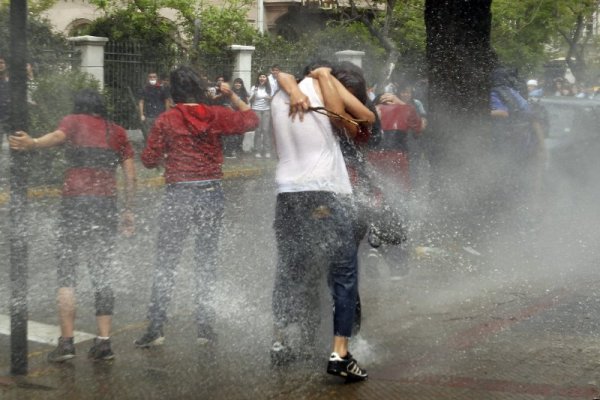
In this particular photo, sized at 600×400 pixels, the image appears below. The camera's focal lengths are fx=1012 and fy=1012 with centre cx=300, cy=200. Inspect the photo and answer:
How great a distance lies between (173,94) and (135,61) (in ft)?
43.2

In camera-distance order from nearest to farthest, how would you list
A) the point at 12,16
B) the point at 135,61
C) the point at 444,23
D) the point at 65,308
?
the point at 12,16 → the point at 65,308 → the point at 444,23 → the point at 135,61

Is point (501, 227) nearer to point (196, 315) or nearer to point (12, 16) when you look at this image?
point (196, 315)

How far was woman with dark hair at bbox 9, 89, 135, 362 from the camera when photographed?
5.66 metres

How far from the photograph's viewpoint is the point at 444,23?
31.0ft

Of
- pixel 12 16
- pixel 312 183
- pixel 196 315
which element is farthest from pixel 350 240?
pixel 12 16

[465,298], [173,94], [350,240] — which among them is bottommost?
[465,298]

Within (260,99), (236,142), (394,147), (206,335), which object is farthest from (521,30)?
(206,335)

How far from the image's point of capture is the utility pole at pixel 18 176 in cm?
515

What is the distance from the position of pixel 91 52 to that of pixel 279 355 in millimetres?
13272

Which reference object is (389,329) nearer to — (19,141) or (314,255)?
(314,255)

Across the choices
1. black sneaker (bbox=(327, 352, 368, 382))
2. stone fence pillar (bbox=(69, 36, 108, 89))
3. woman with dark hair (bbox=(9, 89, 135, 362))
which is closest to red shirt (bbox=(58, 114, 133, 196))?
woman with dark hair (bbox=(9, 89, 135, 362))

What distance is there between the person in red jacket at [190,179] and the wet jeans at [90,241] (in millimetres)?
296

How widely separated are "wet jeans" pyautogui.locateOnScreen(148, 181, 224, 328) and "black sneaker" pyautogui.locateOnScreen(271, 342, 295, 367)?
63 cm

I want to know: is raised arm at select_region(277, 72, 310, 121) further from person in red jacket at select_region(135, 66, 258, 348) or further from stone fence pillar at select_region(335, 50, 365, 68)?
stone fence pillar at select_region(335, 50, 365, 68)
